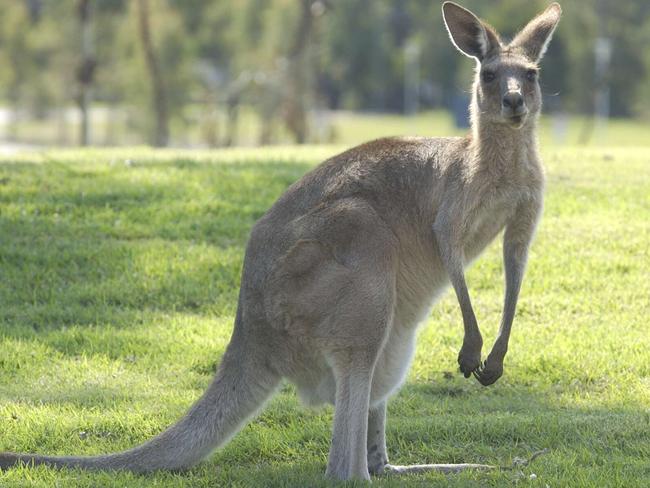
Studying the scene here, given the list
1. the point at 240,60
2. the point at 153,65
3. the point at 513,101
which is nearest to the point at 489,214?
the point at 513,101

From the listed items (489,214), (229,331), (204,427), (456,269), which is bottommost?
(229,331)

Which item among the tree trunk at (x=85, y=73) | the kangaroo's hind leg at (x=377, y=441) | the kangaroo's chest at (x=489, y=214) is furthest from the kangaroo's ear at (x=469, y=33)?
the tree trunk at (x=85, y=73)

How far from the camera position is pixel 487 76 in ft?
14.5

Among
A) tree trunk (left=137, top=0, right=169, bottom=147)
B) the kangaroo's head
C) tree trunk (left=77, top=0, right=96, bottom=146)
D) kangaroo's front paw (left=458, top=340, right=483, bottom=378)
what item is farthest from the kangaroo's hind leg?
tree trunk (left=137, top=0, right=169, bottom=147)

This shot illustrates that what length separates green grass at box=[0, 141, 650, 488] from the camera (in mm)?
4672

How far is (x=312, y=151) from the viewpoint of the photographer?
1116 cm

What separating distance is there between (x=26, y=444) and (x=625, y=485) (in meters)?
2.40

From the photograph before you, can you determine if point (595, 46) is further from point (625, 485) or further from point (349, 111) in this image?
point (625, 485)

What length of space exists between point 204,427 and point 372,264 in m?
0.87

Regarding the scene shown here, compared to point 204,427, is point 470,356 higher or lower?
higher

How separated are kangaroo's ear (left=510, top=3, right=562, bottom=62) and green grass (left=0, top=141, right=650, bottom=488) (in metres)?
1.59

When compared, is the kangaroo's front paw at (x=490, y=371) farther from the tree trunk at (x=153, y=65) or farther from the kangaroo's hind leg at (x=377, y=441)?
the tree trunk at (x=153, y=65)

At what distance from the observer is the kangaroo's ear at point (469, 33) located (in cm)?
446

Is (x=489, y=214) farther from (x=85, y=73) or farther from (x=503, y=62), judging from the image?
(x=85, y=73)
